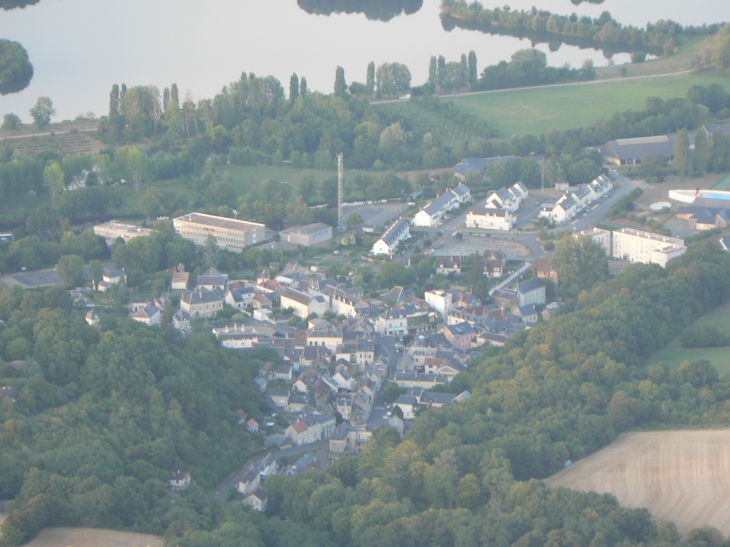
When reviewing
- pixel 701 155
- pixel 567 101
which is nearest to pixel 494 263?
pixel 701 155

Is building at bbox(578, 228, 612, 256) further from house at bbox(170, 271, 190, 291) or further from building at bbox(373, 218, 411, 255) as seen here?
house at bbox(170, 271, 190, 291)

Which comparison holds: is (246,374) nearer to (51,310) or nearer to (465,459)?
(51,310)

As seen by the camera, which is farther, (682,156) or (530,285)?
(682,156)

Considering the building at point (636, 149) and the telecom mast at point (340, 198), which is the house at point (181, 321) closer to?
the telecom mast at point (340, 198)

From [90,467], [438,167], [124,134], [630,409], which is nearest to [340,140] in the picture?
[438,167]

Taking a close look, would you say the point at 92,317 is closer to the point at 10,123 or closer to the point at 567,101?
the point at 10,123

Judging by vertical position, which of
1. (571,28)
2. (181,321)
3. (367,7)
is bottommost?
(181,321)
